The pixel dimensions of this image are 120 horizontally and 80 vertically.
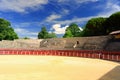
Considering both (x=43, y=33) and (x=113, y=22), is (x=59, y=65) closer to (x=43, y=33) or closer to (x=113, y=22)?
(x=113, y=22)

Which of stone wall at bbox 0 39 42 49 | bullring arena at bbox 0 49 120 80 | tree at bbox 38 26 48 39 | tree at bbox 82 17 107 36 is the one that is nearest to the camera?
bullring arena at bbox 0 49 120 80

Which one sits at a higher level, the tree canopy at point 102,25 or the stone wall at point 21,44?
the tree canopy at point 102,25

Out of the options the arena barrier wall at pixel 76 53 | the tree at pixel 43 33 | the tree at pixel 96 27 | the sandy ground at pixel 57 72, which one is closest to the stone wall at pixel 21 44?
the arena barrier wall at pixel 76 53

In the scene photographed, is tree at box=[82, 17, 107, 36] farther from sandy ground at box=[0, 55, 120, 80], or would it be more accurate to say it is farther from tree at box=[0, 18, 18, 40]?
sandy ground at box=[0, 55, 120, 80]

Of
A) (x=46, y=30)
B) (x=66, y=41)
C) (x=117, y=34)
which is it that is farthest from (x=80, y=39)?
(x=46, y=30)

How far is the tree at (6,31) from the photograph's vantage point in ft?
166

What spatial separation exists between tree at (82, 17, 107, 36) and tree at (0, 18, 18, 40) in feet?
65.7

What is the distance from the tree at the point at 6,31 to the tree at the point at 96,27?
20028 mm

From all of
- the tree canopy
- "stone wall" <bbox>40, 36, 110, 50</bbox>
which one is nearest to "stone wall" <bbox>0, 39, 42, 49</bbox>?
"stone wall" <bbox>40, 36, 110, 50</bbox>

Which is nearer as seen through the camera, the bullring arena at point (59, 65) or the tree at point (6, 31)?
the bullring arena at point (59, 65)

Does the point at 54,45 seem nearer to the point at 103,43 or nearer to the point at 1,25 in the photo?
the point at 103,43

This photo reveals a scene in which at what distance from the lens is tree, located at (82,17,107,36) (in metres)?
43.7

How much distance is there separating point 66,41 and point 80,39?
10.1ft

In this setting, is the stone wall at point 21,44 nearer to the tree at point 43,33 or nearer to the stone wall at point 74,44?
the stone wall at point 74,44
